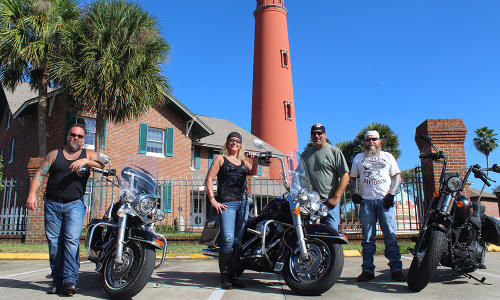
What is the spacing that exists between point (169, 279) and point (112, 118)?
10.8 m

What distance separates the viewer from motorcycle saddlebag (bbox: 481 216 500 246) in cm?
426

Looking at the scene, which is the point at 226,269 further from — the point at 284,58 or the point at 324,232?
the point at 284,58

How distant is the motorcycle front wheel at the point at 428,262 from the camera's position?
12.0 feet

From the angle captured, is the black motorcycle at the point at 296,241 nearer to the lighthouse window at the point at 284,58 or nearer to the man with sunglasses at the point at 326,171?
the man with sunglasses at the point at 326,171

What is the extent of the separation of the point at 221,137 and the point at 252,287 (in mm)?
20013

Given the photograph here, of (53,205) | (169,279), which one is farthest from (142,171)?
(169,279)

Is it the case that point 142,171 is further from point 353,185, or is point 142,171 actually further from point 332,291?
point 353,185

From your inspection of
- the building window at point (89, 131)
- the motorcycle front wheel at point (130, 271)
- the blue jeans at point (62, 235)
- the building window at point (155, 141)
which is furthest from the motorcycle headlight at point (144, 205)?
the building window at point (155, 141)

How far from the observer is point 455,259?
4.00 m

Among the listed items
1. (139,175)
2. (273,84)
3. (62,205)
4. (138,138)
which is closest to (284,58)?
(273,84)

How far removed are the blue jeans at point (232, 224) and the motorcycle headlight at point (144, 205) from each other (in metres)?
0.79

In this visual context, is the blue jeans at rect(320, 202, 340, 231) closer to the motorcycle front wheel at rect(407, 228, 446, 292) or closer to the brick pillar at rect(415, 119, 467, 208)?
the motorcycle front wheel at rect(407, 228, 446, 292)

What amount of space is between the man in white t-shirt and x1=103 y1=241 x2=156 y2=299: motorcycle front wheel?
2.39m

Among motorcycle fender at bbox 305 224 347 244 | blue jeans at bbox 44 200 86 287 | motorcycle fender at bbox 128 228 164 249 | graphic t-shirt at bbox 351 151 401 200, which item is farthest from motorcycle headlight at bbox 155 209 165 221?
graphic t-shirt at bbox 351 151 401 200
